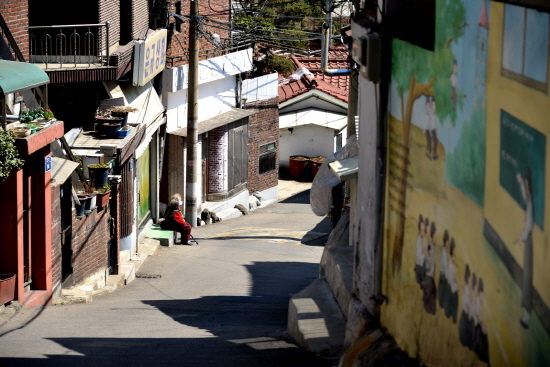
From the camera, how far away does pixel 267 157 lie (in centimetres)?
2928

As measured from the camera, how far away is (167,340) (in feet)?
29.7

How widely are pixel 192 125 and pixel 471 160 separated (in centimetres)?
1729

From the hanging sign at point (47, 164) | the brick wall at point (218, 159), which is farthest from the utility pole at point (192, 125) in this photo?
the hanging sign at point (47, 164)

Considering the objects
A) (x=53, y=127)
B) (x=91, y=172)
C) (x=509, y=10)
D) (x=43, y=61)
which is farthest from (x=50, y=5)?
(x=509, y=10)

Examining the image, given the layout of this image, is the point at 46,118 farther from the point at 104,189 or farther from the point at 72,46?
the point at 72,46

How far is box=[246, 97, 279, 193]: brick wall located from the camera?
91.9ft

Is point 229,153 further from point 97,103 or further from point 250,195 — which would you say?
point 97,103

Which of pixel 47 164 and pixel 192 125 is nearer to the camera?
pixel 47 164

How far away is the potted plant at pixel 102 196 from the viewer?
13.9 meters

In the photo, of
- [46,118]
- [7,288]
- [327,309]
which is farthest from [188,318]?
[46,118]

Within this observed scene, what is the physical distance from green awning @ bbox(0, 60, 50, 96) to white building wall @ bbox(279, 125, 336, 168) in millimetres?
23263

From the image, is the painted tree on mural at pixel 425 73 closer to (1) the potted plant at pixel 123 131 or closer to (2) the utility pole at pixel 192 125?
(1) the potted plant at pixel 123 131

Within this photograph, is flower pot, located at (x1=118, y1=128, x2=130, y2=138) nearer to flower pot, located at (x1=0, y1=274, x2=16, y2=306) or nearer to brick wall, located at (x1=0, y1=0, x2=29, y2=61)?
brick wall, located at (x1=0, y1=0, x2=29, y2=61)

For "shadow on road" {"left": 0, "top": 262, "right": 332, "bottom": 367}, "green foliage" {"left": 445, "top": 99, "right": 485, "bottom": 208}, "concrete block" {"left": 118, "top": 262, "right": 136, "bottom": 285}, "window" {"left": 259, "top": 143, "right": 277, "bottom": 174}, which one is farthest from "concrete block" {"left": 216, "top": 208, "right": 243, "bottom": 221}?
"green foliage" {"left": 445, "top": 99, "right": 485, "bottom": 208}
